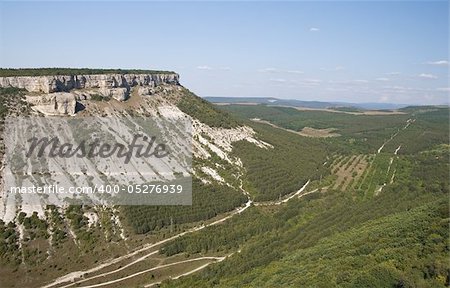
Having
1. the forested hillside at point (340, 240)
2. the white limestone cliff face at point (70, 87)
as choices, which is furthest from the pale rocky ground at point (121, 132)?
the forested hillside at point (340, 240)

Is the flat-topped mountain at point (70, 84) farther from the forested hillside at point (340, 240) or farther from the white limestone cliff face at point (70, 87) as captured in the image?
the forested hillside at point (340, 240)

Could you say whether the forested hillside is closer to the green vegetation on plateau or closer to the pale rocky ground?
the pale rocky ground

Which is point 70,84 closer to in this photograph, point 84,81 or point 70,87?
point 70,87

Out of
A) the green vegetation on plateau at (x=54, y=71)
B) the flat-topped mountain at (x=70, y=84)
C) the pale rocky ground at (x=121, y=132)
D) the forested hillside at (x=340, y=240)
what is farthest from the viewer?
the green vegetation on plateau at (x=54, y=71)

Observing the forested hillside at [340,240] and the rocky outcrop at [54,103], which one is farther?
the rocky outcrop at [54,103]

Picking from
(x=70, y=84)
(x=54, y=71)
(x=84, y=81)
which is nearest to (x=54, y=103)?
(x=70, y=84)

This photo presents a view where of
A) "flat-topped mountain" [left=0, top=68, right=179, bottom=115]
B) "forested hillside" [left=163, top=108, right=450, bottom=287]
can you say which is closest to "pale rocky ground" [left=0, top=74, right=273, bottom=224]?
"flat-topped mountain" [left=0, top=68, right=179, bottom=115]

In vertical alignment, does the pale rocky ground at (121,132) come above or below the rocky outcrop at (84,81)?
below

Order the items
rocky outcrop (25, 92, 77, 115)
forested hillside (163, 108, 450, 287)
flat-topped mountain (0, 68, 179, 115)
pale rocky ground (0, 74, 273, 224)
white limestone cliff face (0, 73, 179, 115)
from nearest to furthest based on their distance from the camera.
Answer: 1. forested hillside (163, 108, 450, 287)
2. pale rocky ground (0, 74, 273, 224)
3. rocky outcrop (25, 92, 77, 115)
4. white limestone cliff face (0, 73, 179, 115)
5. flat-topped mountain (0, 68, 179, 115)

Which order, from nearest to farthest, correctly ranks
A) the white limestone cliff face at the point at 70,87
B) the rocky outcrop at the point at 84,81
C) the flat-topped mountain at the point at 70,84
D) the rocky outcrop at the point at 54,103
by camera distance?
1. the rocky outcrop at the point at 54,103
2. the white limestone cliff face at the point at 70,87
3. the flat-topped mountain at the point at 70,84
4. the rocky outcrop at the point at 84,81
